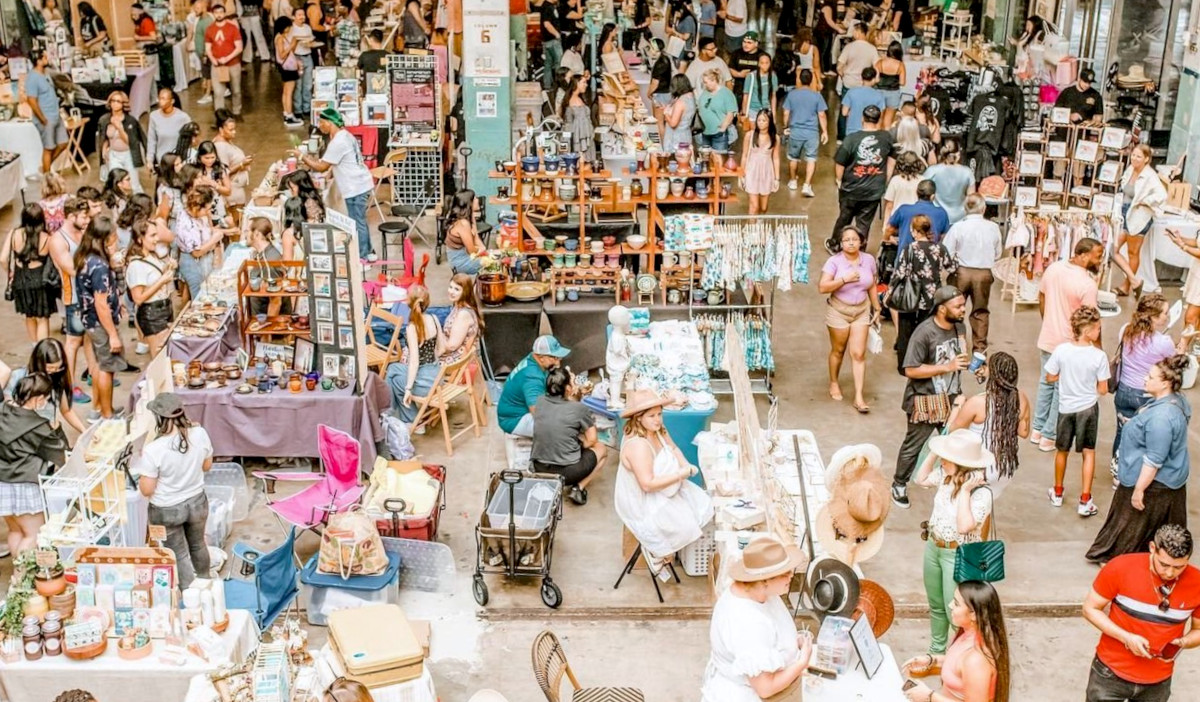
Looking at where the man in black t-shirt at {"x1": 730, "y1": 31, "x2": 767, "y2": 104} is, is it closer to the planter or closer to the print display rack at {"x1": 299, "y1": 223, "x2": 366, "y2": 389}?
the planter

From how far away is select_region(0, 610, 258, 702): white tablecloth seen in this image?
6688 millimetres

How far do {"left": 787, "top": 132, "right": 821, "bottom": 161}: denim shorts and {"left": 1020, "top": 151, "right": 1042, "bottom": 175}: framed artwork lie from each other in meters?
2.54

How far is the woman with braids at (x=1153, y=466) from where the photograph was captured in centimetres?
765

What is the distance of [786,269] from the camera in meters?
10.4

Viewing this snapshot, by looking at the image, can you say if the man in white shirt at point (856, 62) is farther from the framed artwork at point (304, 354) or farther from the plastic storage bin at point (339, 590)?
the plastic storage bin at point (339, 590)

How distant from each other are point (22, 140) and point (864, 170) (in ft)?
30.2

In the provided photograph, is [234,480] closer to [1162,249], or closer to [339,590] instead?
[339,590]

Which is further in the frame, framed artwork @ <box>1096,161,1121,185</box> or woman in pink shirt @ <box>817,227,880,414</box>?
framed artwork @ <box>1096,161,1121,185</box>

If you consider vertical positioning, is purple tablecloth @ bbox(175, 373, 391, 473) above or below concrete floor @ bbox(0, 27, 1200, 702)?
above

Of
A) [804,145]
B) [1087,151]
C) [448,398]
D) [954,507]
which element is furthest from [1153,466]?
[804,145]

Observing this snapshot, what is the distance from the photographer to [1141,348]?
346 inches

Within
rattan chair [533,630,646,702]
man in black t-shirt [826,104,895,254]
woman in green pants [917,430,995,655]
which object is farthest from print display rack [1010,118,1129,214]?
rattan chair [533,630,646,702]

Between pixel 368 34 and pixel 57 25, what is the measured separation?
3880 mm

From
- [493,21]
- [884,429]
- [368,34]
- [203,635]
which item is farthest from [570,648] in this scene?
[368,34]
